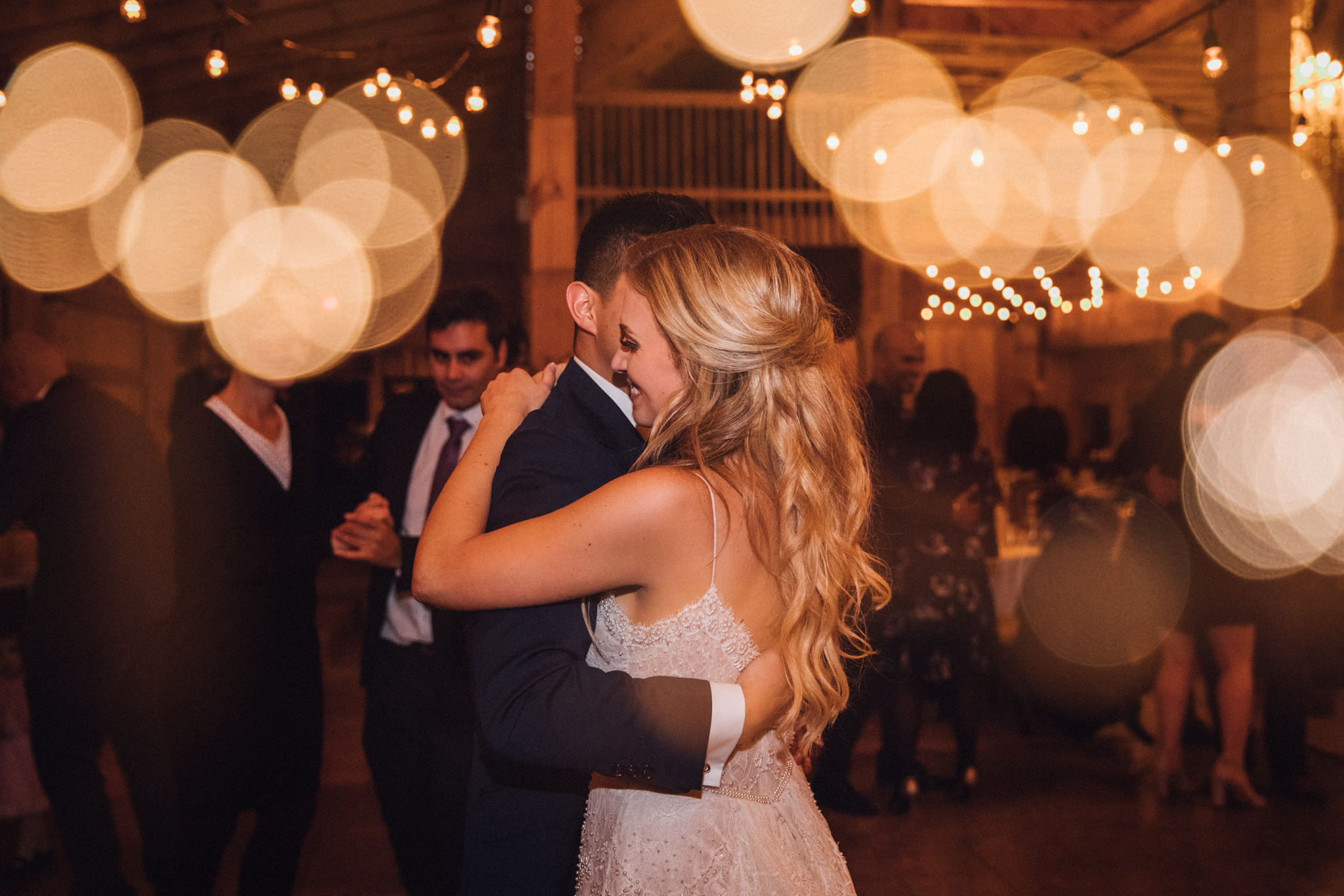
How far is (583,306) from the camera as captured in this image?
1531mm

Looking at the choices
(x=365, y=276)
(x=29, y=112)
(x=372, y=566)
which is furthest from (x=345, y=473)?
(x=365, y=276)

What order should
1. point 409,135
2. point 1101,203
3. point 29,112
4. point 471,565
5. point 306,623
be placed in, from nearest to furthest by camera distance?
point 471,565
point 306,623
point 29,112
point 1101,203
point 409,135

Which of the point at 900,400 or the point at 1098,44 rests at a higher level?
the point at 1098,44

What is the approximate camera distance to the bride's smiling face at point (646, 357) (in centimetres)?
129

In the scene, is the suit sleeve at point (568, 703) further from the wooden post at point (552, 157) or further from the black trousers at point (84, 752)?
the wooden post at point (552, 157)

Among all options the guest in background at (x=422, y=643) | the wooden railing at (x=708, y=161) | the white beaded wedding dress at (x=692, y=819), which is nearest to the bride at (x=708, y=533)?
the white beaded wedding dress at (x=692, y=819)

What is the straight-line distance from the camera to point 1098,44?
9.68 meters

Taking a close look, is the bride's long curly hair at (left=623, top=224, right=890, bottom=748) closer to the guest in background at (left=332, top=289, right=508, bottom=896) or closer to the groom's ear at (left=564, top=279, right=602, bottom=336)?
the groom's ear at (left=564, top=279, right=602, bottom=336)

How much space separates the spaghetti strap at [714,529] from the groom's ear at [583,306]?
0.38m

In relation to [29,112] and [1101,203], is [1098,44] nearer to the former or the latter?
[1101,203]

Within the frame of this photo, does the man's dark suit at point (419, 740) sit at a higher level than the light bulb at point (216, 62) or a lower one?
lower

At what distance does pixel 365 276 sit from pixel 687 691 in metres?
11.1

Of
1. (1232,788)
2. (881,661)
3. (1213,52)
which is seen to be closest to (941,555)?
(881,661)

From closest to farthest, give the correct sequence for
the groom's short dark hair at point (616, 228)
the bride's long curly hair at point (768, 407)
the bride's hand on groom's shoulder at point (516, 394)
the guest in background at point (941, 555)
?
the bride's long curly hair at point (768, 407) → the bride's hand on groom's shoulder at point (516, 394) → the groom's short dark hair at point (616, 228) → the guest in background at point (941, 555)
